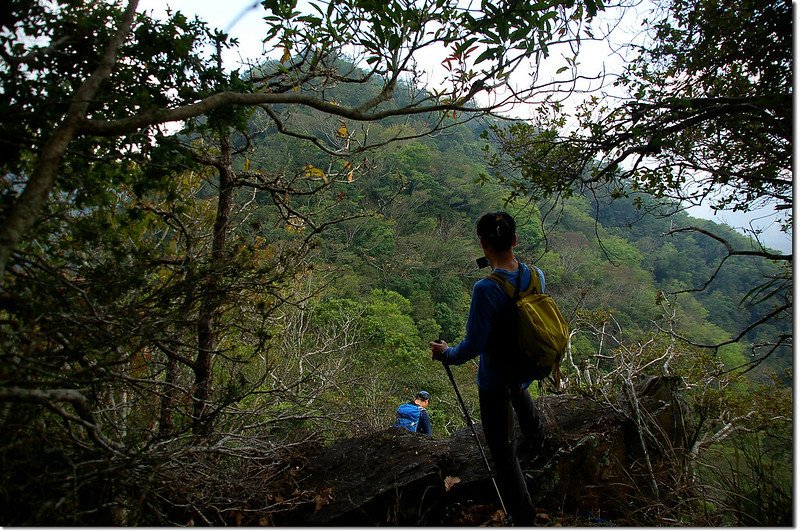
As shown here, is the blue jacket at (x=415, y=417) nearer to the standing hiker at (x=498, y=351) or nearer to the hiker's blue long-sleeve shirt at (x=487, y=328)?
the standing hiker at (x=498, y=351)

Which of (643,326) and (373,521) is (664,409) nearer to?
(373,521)

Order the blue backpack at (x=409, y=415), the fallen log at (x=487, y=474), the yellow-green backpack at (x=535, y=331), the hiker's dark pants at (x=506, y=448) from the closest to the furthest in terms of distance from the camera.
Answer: the yellow-green backpack at (x=535, y=331)
the hiker's dark pants at (x=506, y=448)
the fallen log at (x=487, y=474)
the blue backpack at (x=409, y=415)

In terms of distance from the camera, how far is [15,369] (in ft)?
4.65

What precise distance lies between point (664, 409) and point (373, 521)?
7.34 feet

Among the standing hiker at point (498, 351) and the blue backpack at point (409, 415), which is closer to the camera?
the standing hiker at point (498, 351)

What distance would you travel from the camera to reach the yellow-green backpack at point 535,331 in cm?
204

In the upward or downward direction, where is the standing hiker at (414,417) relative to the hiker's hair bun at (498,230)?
downward

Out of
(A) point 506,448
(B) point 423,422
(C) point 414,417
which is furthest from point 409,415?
(A) point 506,448

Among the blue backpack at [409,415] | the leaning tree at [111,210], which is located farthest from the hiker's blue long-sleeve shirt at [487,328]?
the blue backpack at [409,415]

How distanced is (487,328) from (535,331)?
22 cm

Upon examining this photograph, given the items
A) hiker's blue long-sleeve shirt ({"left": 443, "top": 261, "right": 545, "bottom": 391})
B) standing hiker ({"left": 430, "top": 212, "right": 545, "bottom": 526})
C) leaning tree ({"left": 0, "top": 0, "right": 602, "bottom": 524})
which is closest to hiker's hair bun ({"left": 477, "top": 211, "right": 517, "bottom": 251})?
standing hiker ({"left": 430, "top": 212, "right": 545, "bottom": 526})

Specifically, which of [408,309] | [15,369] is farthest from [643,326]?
[15,369]

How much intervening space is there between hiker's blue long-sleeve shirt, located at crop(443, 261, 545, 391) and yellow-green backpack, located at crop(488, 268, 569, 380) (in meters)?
0.04

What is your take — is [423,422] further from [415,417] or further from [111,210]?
[111,210]
